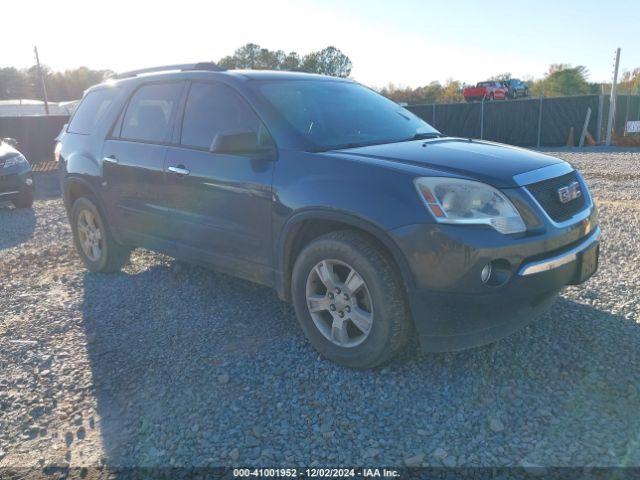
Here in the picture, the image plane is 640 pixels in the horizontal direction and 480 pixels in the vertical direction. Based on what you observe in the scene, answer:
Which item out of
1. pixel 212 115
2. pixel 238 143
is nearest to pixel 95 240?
pixel 212 115

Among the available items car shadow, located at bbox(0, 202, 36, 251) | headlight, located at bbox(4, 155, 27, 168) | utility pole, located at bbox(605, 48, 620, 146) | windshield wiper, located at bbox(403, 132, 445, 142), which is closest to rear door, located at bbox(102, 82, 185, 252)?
windshield wiper, located at bbox(403, 132, 445, 142)

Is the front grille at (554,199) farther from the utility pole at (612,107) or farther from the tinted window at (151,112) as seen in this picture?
the utility pole at (612,107)

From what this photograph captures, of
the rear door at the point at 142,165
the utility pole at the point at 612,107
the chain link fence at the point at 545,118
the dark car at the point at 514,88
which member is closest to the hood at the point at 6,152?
the rear door at the point at 142,165

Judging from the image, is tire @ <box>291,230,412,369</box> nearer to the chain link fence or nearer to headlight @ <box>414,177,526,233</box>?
headlight @ <box>414,177,526,233</box>

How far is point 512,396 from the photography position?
301 cm

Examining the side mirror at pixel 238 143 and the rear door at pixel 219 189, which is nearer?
the side mirror at pixel 238 143

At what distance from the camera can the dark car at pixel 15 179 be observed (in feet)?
31.9

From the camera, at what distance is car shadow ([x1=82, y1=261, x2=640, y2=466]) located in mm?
2682

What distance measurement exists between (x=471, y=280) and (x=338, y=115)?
5.96 feet

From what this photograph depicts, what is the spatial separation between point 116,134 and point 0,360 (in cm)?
222

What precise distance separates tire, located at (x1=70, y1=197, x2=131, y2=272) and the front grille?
13.1 ft

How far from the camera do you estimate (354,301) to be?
131 inches

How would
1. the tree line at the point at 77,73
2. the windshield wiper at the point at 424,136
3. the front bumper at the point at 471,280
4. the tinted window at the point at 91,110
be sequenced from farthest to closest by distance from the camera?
the tree line at the point at 77,73, the tinted window at the point at 91,110, the windshield wiper at the point at 424,136, the front bumper at the point at 471,280

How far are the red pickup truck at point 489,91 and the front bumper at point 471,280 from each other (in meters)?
34.4
